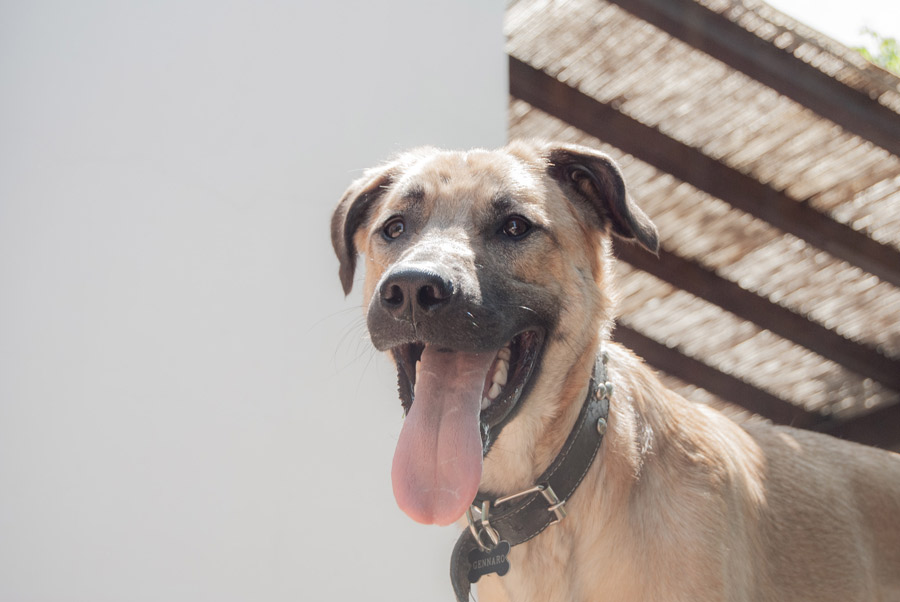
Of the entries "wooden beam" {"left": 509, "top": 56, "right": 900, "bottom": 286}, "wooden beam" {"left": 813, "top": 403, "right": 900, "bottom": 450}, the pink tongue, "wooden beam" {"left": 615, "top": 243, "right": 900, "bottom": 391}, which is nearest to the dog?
the pink tongue

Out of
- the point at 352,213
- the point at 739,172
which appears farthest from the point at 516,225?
the point at 739,172

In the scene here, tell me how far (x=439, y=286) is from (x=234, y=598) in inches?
74.5

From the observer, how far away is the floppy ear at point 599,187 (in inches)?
90.5

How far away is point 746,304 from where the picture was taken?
5695 millimetres

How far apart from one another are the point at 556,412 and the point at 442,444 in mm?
375

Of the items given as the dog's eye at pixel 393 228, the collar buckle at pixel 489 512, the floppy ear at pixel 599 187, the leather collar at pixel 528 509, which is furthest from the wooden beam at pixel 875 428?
the dog's eye at pixel 393 228

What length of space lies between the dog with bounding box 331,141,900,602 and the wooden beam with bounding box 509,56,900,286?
2277 mm

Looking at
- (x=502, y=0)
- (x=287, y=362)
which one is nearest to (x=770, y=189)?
(x=502, y=0)

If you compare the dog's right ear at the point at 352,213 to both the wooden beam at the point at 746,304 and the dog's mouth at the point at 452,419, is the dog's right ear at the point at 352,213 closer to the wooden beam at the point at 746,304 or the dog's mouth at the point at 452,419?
the dog's mouth at the point at 452,419

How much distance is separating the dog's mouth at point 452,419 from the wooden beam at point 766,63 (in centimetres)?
262

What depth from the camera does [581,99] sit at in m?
4.80

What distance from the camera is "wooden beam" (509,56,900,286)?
15.7 ft

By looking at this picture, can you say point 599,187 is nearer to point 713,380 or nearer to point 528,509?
point 528,509

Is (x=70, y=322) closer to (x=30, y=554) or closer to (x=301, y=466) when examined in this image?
(x=30, y=554)
